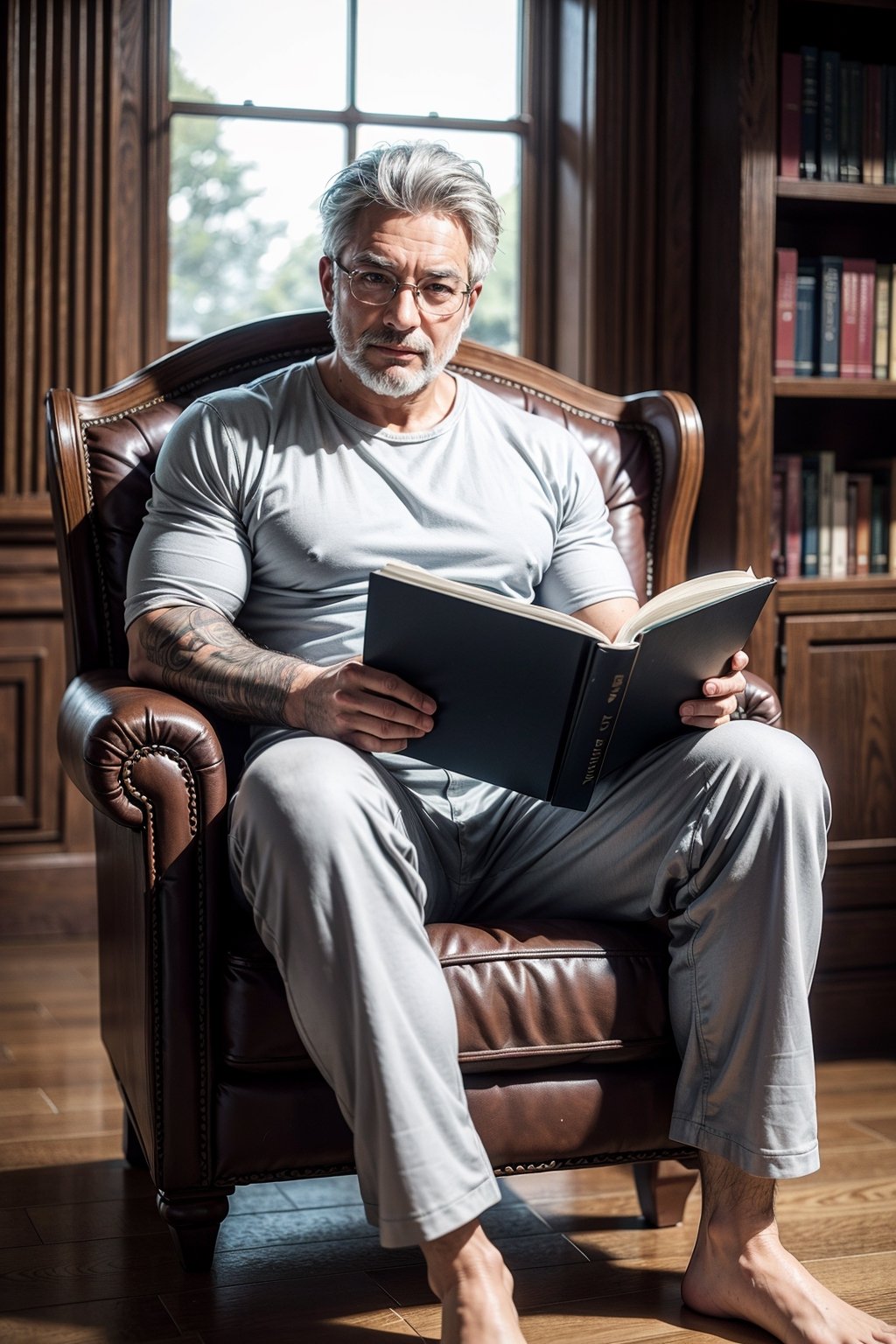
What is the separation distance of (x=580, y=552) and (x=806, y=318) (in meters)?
1.02

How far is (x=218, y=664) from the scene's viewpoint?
151cm

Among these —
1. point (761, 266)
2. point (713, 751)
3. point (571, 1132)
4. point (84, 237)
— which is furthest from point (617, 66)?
point (571, 1132)

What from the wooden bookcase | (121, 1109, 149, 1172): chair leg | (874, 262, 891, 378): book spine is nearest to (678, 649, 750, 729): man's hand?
(121, 1109, 149, 1172): chair leg

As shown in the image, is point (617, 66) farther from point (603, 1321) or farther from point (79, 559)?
point (603, 1321)

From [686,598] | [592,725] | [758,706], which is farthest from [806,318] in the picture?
[592,725]

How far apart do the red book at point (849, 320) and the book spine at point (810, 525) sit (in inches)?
8.0

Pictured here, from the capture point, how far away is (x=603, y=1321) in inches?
55.7

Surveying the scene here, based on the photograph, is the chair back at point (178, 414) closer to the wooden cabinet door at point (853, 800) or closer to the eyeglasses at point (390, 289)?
the eyeglasses at point (390, 289)

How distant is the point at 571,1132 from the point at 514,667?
1.64ft

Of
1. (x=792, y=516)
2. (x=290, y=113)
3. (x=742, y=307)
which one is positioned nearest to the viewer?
(x=742, y=307)

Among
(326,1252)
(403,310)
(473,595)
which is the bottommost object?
(326,1252)

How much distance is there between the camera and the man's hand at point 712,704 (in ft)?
4.88

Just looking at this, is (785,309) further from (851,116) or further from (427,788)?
(427,788)

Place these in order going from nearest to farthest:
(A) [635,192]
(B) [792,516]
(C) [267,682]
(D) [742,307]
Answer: (C) [267,682] → (D) [742,307] → (B) [792,516] → (A) [635,192]
